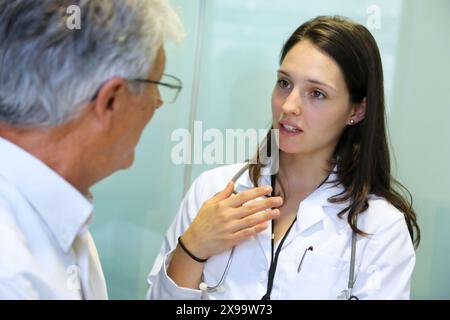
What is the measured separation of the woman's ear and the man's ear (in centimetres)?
50

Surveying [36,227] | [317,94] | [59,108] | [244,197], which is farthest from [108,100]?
[317,94]

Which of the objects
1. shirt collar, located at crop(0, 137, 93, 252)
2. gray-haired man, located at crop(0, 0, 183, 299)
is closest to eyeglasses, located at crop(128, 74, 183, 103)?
gray-haired man, located at crop(0, 0, 183, 299)

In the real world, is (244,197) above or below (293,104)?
below

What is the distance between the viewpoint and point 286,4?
1121 mm

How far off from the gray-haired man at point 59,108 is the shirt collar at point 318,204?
0.32 meters

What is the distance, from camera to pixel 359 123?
102 cm

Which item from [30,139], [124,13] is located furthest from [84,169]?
[124,13]

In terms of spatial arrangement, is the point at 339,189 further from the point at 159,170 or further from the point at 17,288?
the point at 17,288

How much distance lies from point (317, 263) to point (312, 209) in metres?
0.10

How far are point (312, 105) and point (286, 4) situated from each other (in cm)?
31

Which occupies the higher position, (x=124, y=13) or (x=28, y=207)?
(x=124, y=13)

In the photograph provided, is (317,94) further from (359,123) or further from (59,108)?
Answer: (59,108)

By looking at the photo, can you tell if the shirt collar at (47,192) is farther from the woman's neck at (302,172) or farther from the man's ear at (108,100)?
the woman's neck at (302,172)

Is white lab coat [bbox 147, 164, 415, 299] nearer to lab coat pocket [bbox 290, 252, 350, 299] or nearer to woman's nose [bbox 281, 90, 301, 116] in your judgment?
lab coat pocket [bbox 290, 252, 350, 299]
